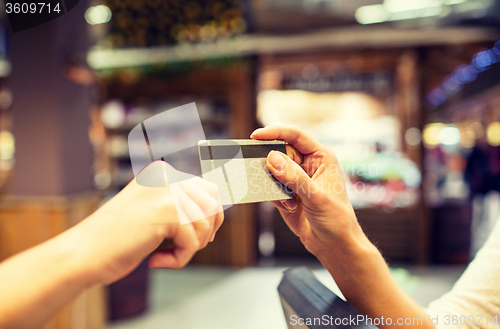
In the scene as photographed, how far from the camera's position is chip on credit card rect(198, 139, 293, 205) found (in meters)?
0.47

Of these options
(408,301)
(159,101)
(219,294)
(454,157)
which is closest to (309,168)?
(408,301)

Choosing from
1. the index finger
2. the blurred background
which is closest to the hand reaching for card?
the index finger

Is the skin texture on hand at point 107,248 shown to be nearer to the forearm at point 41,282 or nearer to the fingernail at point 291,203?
the forearm at point 41,282

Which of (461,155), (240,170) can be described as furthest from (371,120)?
(240,170)

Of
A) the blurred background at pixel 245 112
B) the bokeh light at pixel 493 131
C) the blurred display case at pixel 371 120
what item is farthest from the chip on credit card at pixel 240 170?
the bokeh light at pixel 493 131

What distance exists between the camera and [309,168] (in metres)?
0.67

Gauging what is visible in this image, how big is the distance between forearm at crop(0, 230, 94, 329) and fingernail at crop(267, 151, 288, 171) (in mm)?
311

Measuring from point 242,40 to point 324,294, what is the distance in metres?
3.94

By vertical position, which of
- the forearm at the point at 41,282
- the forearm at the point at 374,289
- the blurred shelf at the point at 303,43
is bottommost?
the forearm at the point at 374,289

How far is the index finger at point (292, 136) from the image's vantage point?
1.96 feet

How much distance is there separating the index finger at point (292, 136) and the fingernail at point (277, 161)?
0.06m

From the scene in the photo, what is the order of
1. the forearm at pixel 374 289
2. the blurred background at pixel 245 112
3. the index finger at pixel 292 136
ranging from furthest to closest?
the blurred background at pixel 245 112
the forearm at pixel 374 289
the index finger at pixel 292 136

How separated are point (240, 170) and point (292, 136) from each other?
0.18m

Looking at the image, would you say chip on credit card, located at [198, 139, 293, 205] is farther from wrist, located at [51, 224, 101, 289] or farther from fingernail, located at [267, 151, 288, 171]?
wrist, located at [51, 224, 101, 289]
